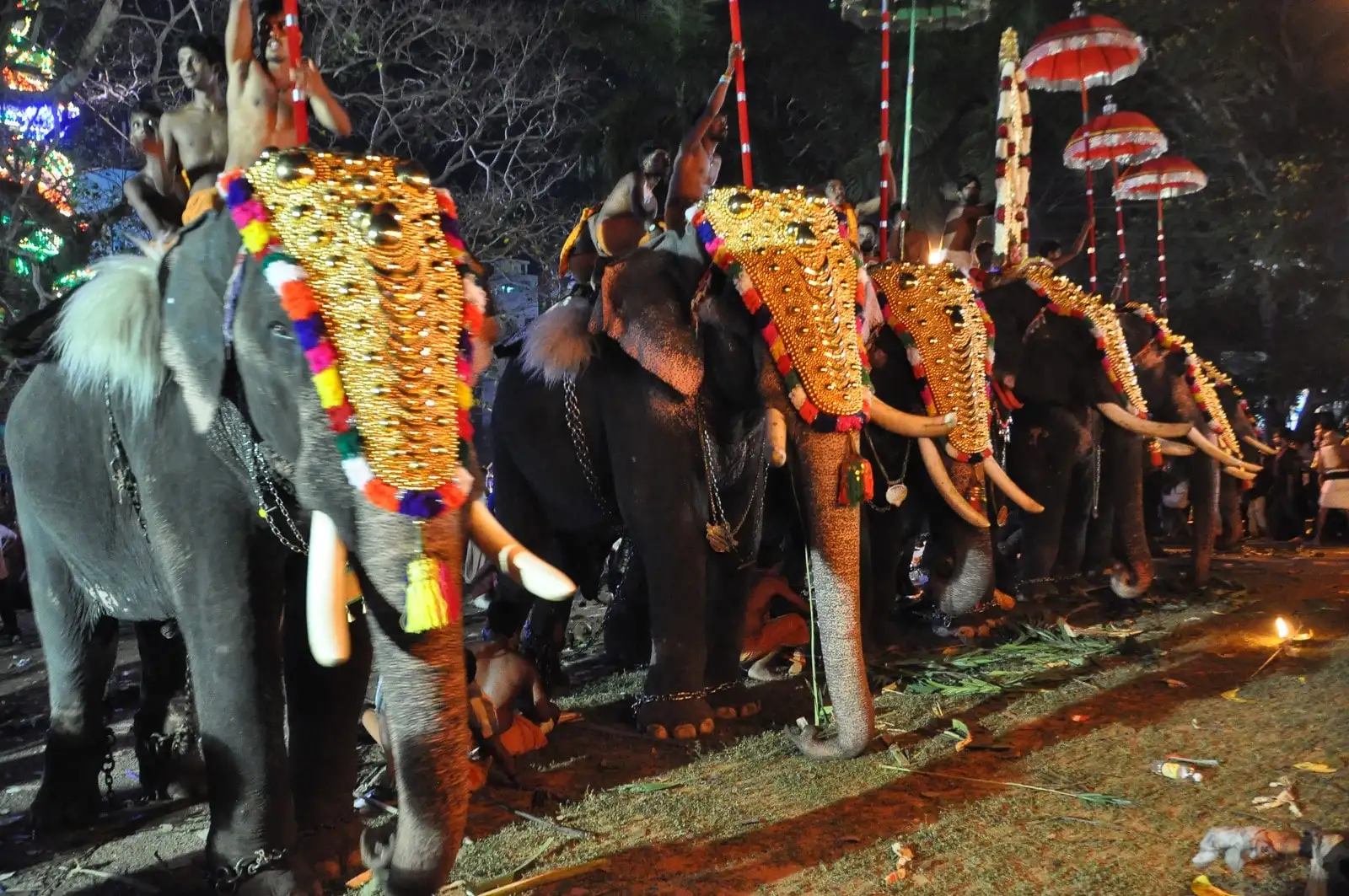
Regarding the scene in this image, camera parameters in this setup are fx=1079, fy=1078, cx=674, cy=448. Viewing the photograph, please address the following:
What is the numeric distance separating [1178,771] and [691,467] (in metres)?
2.48

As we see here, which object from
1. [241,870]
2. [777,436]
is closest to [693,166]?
[777,436]

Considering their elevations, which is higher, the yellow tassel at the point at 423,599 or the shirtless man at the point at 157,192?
the shirtless man at the point at 157,192

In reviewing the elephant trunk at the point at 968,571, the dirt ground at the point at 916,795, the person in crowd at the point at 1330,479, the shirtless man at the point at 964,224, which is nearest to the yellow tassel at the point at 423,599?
the dirt ground at the point at 916,795

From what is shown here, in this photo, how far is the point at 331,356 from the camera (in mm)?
2779

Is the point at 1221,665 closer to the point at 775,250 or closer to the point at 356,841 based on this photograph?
the point at 775,250

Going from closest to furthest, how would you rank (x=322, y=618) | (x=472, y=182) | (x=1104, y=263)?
(x=322, y=618)
(x=472, y=182)
(x=1104, y=263)

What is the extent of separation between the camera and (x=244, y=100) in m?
3.93

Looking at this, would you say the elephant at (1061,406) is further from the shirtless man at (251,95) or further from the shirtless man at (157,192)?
the shirtless man at (157,192)

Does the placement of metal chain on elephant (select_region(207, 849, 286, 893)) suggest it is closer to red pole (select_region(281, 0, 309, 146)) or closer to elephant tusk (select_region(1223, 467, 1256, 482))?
red pole (select_region(281, 0, 309, 146))

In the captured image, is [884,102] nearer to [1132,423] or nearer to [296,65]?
[1132,423]

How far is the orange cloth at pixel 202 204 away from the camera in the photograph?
3238 millimetres

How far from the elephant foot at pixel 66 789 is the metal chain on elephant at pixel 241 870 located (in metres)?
1.44

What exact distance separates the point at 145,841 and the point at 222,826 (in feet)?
3.75

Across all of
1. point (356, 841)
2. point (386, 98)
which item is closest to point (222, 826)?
point (356, 841)
